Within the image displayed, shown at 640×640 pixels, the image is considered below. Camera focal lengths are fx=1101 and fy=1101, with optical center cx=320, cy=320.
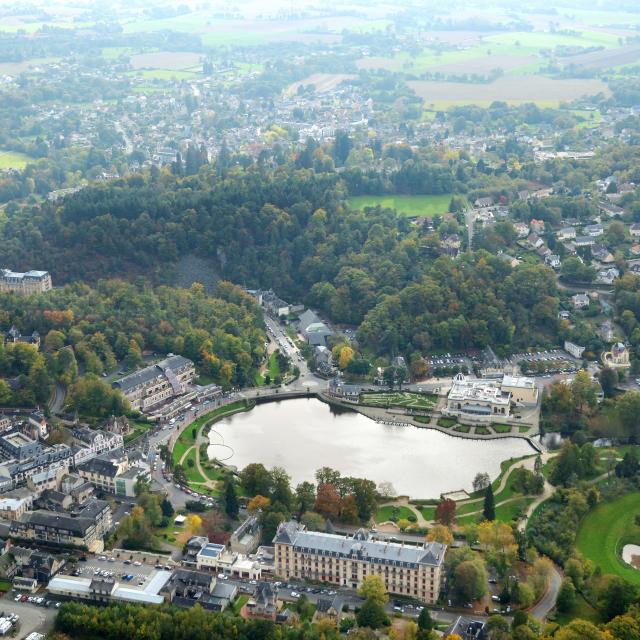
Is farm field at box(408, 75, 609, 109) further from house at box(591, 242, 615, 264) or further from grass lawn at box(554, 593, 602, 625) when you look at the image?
grass lawn at box(554, 593, 602, 625)

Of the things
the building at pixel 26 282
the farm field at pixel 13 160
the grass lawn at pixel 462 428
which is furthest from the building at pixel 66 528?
the farm field at pixel 13 160

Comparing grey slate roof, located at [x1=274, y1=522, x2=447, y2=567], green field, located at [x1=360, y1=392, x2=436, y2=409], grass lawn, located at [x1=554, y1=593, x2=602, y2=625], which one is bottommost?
green field, located at [x1=360, y1=392, x2=436, y2=409]

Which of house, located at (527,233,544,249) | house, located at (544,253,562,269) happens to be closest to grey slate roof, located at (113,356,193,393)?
house, located at (544,253,562,269)

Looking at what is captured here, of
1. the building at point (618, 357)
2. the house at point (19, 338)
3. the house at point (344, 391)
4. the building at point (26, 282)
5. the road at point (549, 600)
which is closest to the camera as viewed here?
the road at point (549, 600)

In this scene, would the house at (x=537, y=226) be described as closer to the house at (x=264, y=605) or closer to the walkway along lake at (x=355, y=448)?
the walkway along lake at (x=355, y=448)

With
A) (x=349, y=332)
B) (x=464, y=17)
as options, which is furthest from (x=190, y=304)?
(x=464, y=17)

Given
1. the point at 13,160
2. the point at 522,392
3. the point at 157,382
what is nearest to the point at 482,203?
the point at 522,392
